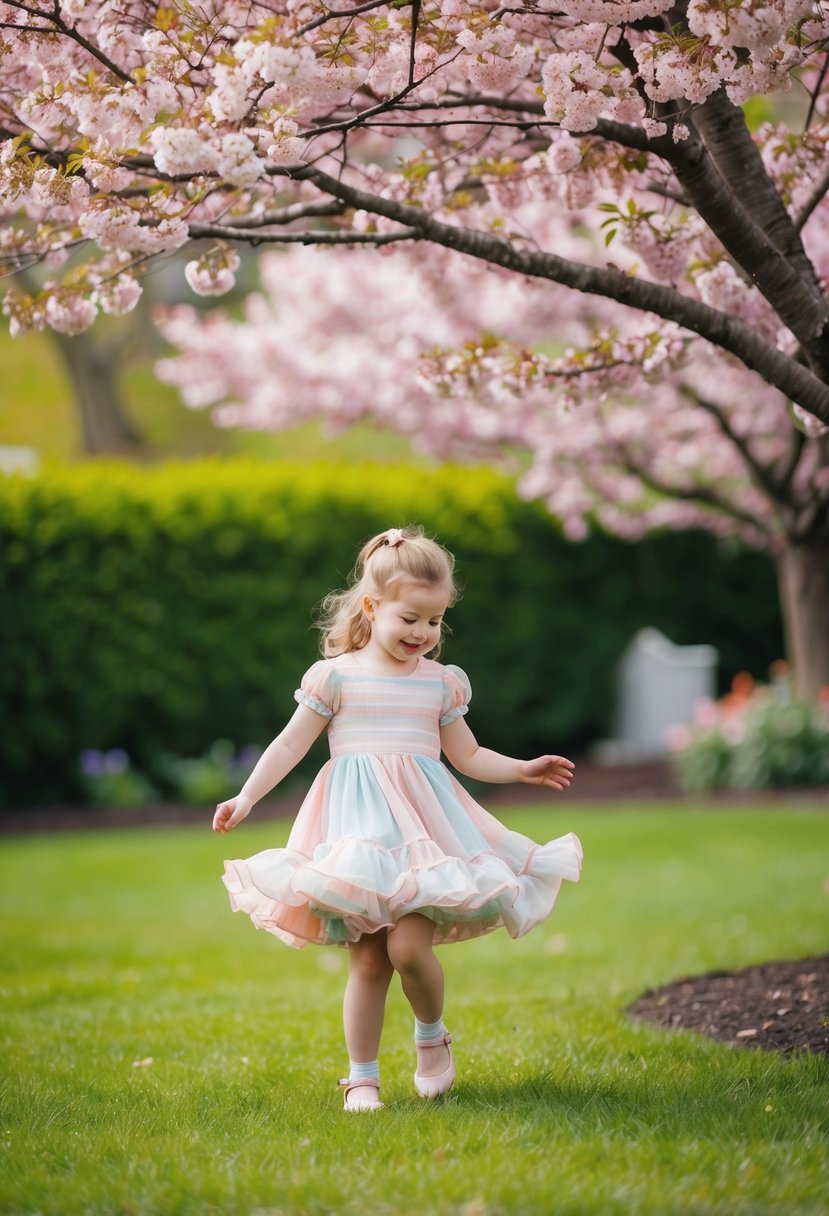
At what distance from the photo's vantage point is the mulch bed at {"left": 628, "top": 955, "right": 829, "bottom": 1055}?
3609 mm

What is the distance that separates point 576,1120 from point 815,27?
2742mm

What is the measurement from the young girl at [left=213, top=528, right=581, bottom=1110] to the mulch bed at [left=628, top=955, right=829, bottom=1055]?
0.87 m

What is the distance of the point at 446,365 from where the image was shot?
4.45 m

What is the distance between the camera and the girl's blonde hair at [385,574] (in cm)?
324

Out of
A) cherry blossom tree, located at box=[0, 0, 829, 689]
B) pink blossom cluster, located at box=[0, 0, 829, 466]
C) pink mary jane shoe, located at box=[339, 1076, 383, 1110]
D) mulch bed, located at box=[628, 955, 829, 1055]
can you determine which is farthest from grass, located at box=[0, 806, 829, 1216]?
pink blossom cluster, located at box=[0, 0, 829, 466]

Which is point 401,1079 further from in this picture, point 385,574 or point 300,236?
point 300,236

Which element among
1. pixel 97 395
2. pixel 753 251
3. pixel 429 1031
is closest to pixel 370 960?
pixel 429 1031

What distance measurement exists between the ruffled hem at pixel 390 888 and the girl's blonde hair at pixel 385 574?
58 cm

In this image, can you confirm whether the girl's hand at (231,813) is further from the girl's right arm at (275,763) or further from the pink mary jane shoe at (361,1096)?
the pink mary jane shoe at (361,1096)

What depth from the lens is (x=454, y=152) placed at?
4.42 m

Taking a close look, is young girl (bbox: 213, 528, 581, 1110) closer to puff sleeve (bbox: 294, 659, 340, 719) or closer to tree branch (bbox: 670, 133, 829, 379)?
A: puff sleeve (bbox: 294, 659, 340, 719)

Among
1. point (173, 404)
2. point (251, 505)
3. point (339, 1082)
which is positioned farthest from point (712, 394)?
point (173, 404)

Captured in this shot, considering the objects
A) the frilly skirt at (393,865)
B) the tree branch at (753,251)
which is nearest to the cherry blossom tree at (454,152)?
the tree branch at (753,251)

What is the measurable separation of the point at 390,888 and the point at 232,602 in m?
8.30
